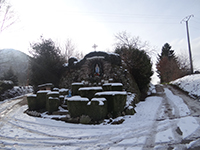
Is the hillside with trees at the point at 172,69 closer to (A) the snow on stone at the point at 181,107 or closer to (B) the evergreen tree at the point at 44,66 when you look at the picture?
(A) the snow on stone at the point at 181,107

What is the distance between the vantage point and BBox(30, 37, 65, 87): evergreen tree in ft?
40.1

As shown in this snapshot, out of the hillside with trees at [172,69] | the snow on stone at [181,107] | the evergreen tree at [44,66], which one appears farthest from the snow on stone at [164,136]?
the hillside with trees at [172,69]

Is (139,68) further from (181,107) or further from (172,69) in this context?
(172,69)

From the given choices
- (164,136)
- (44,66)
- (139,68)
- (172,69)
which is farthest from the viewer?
(172,69)

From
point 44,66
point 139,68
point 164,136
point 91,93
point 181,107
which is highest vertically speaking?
point 44,66

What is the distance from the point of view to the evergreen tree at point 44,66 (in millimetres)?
12219

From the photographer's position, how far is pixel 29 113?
7.84 meters

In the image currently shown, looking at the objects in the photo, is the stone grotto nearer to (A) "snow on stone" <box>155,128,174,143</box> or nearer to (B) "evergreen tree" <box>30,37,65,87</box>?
(B) "evergreen tree" <box>30,37,65,87</box>

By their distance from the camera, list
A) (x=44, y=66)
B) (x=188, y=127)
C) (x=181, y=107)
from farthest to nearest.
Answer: (x=44, y=66) < (x=181, y=107) < (x=188, y=127)

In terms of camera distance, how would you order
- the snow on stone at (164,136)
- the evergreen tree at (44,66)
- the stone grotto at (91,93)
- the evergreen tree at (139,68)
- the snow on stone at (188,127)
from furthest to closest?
the evergreen tree at (44,66) → the evergreen tree at (139,68) → the stone grotto at (91,93) → the snow on stone at (188,127) → the snow on stone at (164,136)

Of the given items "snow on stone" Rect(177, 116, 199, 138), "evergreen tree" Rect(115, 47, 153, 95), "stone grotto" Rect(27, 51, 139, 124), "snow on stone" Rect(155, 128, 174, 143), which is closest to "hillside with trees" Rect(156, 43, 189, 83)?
"evergreen tree" Rect(115, 47, 153, 95)

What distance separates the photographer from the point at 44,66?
12.2 m

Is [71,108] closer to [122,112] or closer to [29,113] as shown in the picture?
[122,112]

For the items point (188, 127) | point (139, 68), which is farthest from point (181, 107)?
point (139, 68)
